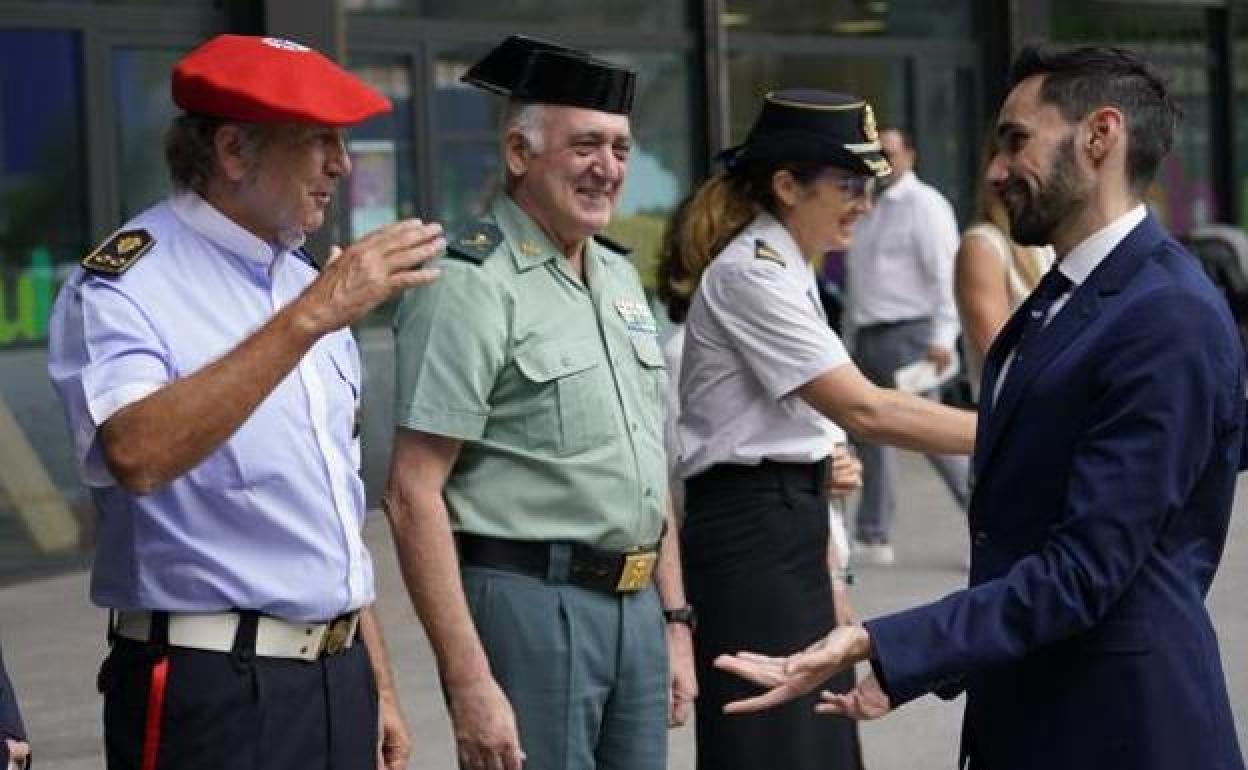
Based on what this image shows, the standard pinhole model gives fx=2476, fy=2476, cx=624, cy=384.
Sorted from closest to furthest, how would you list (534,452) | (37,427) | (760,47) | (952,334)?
1. (534,452)
2. (37,427)
3. (952,334)
4. (760,47)

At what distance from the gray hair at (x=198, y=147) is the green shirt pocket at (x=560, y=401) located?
0.71 metres

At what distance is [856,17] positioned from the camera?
48.7ft

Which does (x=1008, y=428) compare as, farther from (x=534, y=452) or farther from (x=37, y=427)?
(x=37, y=427)

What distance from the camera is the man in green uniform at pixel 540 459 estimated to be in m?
4.09

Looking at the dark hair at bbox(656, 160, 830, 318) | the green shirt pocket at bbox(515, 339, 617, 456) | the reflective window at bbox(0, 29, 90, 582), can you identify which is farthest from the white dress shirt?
the green shirt pocket at bbox(515, 339, 617, 456)

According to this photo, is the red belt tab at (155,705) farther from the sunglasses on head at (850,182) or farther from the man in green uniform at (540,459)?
the sunglasses on head at (850,182)

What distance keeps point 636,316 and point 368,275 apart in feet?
3.81

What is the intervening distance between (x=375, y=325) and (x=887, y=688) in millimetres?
8741

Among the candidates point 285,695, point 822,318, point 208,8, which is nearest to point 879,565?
point 208,8

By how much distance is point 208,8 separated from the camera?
35.6 feet

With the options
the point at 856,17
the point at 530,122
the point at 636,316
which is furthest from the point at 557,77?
the point at 856,17

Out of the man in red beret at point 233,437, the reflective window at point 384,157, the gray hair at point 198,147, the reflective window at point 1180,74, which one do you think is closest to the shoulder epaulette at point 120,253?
the man in red beret at point 233,437

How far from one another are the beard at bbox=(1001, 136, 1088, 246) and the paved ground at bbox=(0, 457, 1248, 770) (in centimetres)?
380

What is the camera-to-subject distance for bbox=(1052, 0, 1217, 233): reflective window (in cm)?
1759
